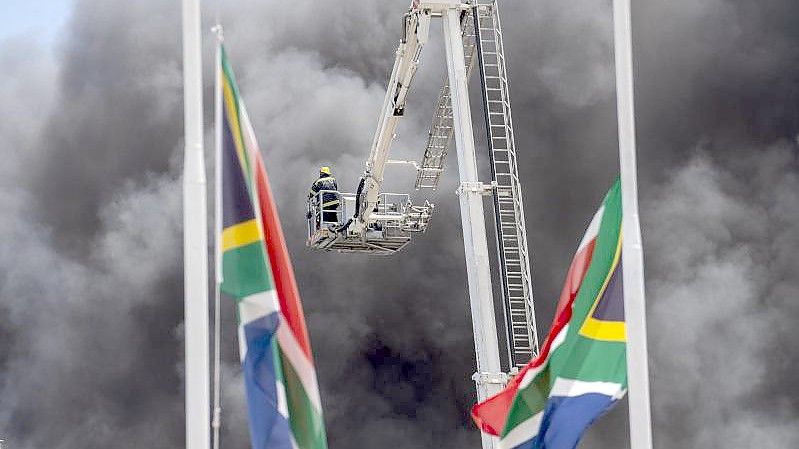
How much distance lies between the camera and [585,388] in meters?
17.8

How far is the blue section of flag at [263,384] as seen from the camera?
16.6m

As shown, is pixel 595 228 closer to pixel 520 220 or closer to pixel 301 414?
pixel 301 414

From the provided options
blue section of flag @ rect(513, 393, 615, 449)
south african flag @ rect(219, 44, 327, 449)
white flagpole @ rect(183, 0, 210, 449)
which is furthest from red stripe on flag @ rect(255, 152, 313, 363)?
blue section of flag @ rect(513, 393, 615, 449)

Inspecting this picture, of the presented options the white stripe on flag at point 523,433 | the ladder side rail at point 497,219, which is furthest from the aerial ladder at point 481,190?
the white stripe on flag at point 523,433

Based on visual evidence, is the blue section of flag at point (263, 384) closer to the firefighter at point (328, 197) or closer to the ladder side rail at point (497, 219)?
the ladder side rail at point (497, 219)

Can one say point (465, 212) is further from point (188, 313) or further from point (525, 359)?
point (188, 313)

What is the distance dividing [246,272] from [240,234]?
54 centimetres

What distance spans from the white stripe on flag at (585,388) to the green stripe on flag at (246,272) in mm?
4568

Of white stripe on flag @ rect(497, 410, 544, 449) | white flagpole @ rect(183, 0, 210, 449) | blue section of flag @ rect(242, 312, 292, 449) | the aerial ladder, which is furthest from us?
the aerial ladder

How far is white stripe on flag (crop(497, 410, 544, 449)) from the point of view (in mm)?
19062

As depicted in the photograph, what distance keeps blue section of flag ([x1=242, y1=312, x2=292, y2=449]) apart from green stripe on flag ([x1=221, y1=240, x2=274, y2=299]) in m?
0.43

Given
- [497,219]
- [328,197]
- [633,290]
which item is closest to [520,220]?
[497,219]

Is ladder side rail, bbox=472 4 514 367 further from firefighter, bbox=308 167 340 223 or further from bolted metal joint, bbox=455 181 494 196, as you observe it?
firefighter, bbox=308 167 340 223

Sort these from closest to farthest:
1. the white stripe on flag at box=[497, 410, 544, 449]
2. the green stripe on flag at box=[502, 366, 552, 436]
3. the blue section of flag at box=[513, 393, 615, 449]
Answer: the blue section of flag at box=[513, 393, 615, 449] < the white stripe on flag at box=[497, 410, 544, 449] < the green stripe on flag at box=[502, 366, 552, 436]
